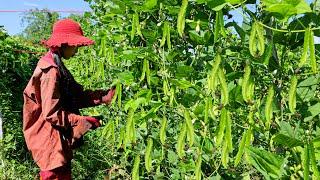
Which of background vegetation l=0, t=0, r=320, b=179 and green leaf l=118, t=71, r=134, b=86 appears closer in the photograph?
background vegetation l=0, t=0, r=320, b=179

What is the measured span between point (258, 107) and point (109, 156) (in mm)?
2901

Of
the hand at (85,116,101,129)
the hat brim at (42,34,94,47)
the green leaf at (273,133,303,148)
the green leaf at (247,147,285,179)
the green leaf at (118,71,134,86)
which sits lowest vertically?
the hand at (85,116,101,129)

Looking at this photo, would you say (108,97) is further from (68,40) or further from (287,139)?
(287,139)

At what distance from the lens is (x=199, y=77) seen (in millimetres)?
1698

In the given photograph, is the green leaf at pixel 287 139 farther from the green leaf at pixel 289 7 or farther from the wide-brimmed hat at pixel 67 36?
the wide-brimmed hat at pixel 67 36

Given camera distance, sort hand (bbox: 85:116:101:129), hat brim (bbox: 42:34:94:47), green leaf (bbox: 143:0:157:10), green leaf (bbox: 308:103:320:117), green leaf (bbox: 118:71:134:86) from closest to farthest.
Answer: green leaf (bbox: 308:103:320:117)
green leaf (bbox: 143:0:157:10)
green leaf (bbox: 118:71:134:86)
hand (bbox: 85:116:101:129)
hat brim (bbox: 42:34:94:47)

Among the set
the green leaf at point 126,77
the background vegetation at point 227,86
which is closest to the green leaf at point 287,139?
the background vegetation at point 227,86

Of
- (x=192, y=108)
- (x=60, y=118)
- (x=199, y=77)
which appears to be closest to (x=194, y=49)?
(x=199, y=77)

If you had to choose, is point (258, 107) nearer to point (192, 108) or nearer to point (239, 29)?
point (239, 29)

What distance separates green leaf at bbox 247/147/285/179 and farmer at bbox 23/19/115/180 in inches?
68.0

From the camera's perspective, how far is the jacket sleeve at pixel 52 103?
2.78 metres

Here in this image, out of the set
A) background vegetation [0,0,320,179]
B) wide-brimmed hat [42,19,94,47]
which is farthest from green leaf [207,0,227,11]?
wide-brimmed hat [42,19,94,47]

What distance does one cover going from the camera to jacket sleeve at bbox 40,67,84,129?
9.11ft

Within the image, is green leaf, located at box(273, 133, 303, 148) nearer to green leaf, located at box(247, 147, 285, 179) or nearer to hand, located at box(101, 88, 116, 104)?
green leaf, located at box(247, 147, 285, 179)
